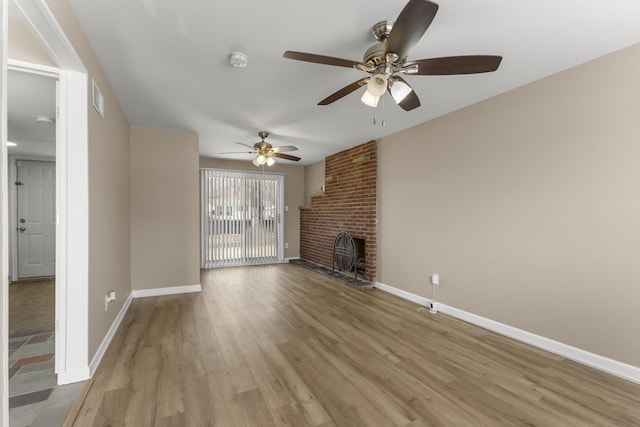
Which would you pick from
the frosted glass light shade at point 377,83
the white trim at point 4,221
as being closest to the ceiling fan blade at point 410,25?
the frosted glass light shade at point 377,83

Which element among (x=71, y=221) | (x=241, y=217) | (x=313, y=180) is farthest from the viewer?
(x=313, y=180)

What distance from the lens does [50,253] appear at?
4949mm

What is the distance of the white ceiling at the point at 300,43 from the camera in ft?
5.42

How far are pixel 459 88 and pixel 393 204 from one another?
6.23 ft

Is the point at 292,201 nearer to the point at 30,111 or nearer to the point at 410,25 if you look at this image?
the point at 30,111

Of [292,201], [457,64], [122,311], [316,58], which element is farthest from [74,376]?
Result: [292,201]

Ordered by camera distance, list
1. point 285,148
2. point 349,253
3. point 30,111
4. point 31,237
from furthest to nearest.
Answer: point 349,253
point 31,237
point 285,148
point 30,111

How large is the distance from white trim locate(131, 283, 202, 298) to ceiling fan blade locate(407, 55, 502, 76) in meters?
4.07

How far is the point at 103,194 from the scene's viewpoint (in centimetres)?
235

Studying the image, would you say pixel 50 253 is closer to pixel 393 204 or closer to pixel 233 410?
pixel 233 410

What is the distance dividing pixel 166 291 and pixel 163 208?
1.22m

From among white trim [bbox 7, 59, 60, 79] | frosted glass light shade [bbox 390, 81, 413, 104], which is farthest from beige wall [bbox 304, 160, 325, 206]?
white trim [bbox 7, 59, 60, 79]

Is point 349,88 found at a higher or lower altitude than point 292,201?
higher

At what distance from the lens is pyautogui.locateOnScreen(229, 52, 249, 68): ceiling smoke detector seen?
6.90ft
